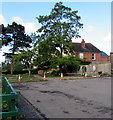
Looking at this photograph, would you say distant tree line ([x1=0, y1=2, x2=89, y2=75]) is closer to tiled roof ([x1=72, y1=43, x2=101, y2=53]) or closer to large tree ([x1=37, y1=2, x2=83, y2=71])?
large tree ([x1=37, y1=2, x2=83, y2=71])

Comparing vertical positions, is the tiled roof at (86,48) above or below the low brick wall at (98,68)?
above

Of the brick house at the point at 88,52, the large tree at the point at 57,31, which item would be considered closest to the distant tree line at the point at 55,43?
the large tree at the point at 57,31

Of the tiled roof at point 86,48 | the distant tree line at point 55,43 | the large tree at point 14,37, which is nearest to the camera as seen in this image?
the distant tree line at point 55,43

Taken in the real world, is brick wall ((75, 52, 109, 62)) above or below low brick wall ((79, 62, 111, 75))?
above

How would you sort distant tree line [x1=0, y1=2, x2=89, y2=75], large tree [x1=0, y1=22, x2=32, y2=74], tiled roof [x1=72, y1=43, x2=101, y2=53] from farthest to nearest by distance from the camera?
tiled roof [x1=72, y1=43, x2=101, y2=53], large tree [x1=0, y1=22, x2=32, y2=74], distant tree line [x1=0, y1=2, x2=89, y2=75]

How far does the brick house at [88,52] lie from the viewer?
35031mm

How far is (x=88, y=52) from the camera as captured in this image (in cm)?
3559

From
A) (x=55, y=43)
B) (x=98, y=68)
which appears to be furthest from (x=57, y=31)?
(x=98, y=68)

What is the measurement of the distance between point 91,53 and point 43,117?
106ft

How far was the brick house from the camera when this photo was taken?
35.0 metres

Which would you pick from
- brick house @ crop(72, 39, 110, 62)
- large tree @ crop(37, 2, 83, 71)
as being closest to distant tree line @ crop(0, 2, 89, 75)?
large tree @ crop(37, 2, 83, 71)

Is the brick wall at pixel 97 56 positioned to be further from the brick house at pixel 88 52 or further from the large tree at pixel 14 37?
the large tree at pixel 14 37

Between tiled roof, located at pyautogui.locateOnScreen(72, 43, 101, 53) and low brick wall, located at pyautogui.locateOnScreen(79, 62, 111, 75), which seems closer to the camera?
low brick wall, located at pyautogui.locateOnScreen(79, 62, 111, 75)

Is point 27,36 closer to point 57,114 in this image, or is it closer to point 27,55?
point 27,55
